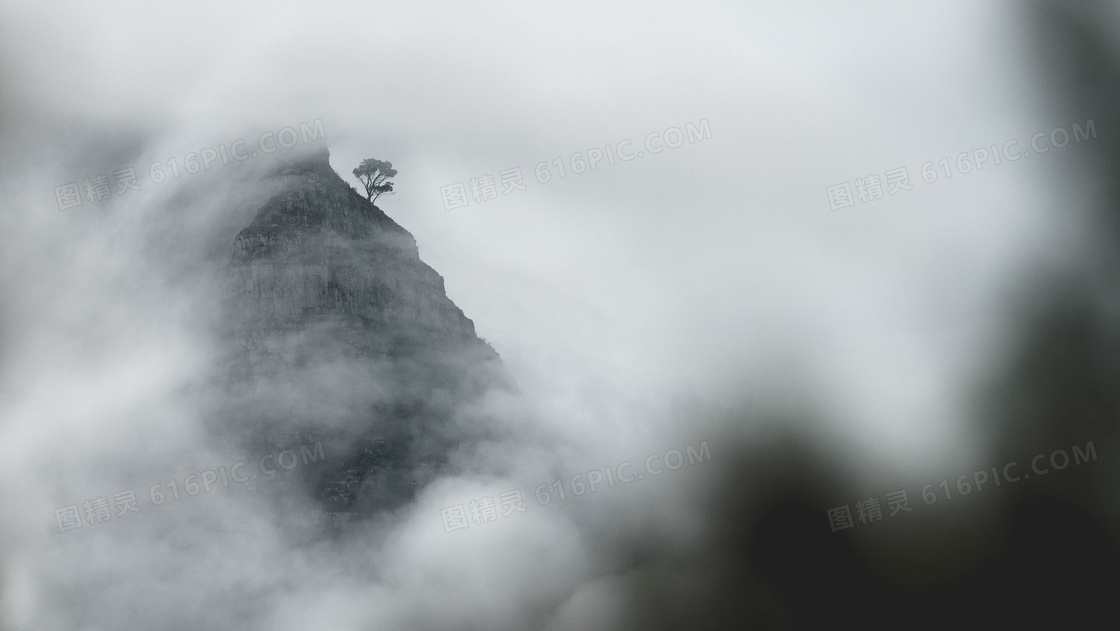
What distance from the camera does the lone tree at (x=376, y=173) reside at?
14.5 meters

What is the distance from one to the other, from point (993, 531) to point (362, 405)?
380 inches

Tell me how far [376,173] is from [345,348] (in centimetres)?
285

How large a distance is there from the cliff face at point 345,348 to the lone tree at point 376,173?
0.30 metres

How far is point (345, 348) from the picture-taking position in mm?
14617

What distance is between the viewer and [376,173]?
14.5 metres

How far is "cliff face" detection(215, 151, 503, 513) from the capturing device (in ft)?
46.4

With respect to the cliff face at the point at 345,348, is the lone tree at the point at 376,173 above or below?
above

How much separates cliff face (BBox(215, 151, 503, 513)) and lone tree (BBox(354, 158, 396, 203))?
0.98 feet

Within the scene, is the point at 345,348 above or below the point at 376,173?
below

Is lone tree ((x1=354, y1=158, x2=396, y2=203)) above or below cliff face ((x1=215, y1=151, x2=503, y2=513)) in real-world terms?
above

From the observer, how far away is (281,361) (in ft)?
47.0

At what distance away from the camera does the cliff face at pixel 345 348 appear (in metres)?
14.1

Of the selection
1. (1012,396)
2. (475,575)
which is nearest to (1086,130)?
(1012,396)

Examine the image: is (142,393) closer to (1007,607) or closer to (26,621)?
(26,621)
